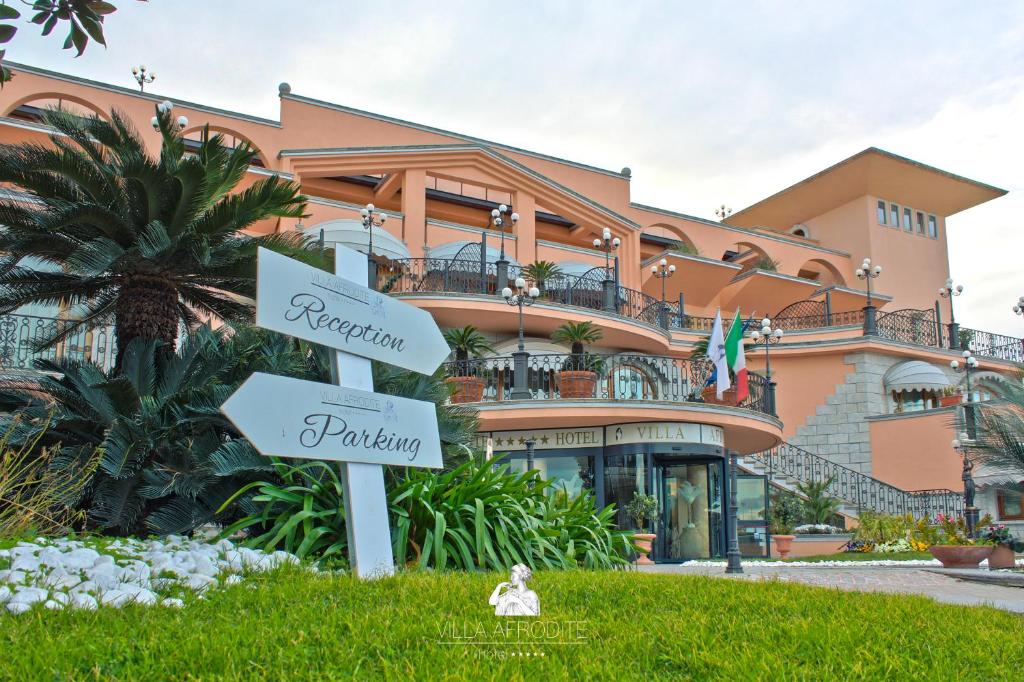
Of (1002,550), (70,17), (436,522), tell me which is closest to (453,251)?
(1002,550)

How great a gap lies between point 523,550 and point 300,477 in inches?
89.2

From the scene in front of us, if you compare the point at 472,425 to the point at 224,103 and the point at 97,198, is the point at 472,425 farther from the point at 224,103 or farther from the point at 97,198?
the point at 224,103

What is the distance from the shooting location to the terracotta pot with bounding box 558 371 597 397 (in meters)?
18.0

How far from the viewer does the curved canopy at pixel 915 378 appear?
2684 cm

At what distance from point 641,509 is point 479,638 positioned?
551 inches

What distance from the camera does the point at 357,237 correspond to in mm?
21094

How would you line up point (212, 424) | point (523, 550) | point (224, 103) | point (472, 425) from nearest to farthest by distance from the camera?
point (523, 550), point (212, 424), point (472, 425), point (224, 103)

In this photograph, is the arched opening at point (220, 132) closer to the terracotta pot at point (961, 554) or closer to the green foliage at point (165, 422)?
the green foliage at point (165, 422)

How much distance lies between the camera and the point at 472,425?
10102mm

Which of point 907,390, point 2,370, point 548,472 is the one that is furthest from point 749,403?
point 2,370

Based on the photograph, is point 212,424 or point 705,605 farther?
point 212,424

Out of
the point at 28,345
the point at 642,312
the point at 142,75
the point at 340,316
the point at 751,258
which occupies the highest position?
the point at 142,75

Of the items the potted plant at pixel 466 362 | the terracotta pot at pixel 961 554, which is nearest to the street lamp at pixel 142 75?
the potted plant at pixel 466 362

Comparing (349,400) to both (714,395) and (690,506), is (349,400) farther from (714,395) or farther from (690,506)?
(714,395)
